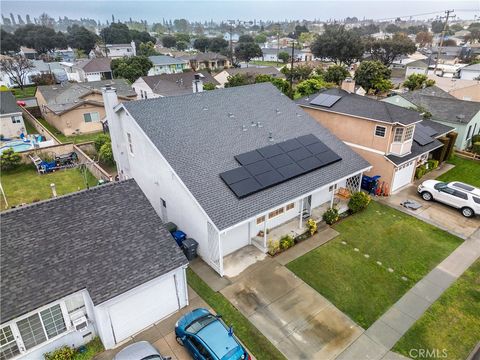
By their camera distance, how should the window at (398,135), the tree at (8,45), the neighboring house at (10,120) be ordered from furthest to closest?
the tree at (8,45)
the neighboring house at (10,120)
the window at (398,135)

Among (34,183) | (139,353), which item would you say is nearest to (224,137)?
(139,353)

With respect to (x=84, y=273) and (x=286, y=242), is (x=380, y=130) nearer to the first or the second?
(x=286, y=242)

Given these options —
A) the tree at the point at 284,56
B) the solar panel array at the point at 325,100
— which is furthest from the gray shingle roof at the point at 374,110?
the tree at the point at 284,56

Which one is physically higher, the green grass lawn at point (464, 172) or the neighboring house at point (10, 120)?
the neighboring house at point (10, 120)

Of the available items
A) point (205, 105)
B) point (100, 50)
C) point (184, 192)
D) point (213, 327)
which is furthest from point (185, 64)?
point (213, 327)

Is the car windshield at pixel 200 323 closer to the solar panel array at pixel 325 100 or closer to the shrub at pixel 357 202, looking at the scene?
the shrub at pixel 357 202

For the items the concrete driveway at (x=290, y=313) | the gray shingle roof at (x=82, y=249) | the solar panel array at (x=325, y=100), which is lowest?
the concrete driveway at (x=290, y=313)
